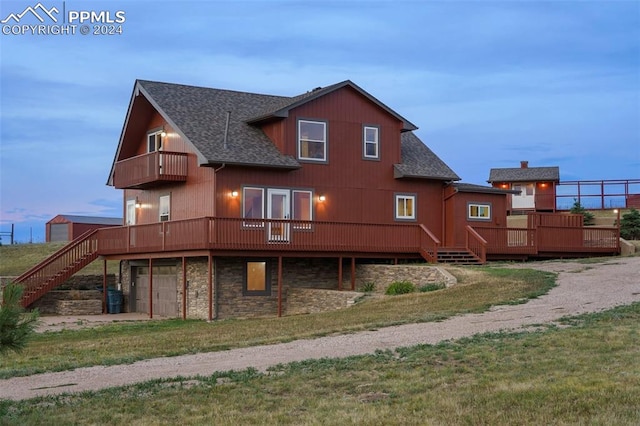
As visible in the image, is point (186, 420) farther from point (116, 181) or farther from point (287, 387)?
point (116, 181)

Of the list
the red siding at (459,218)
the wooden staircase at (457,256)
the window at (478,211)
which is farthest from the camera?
the window at (478,211)

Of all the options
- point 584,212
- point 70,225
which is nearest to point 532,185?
point 584,212

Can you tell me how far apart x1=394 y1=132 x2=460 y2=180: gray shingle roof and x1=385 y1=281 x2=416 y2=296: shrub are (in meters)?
7.86

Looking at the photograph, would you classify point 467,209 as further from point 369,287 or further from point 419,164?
point 369,287

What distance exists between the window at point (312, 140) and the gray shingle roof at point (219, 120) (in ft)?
3.58

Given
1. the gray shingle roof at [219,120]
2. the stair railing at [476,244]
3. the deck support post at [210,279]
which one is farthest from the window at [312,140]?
the stair railing at [476,244]

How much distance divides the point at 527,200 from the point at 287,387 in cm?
5328

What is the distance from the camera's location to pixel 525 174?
65.4 m

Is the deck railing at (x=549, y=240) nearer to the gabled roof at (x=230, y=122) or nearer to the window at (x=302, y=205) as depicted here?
the gabled roof at (x=230, y=122)

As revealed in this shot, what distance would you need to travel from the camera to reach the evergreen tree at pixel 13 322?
385 inches

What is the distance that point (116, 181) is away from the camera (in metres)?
37.7

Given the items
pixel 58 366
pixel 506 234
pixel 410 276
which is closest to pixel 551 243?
pixel 506 234

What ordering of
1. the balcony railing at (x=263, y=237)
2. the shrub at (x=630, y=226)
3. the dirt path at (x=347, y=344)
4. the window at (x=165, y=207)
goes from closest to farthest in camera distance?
1. the dirt path at (x=347, y=344)
2. the balcony railing at (x=263, y=237)
3. the window at (x=165, y=207)
4. the shrub at (x=630, y=226)

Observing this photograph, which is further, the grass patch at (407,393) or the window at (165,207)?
the window at (165,207)
